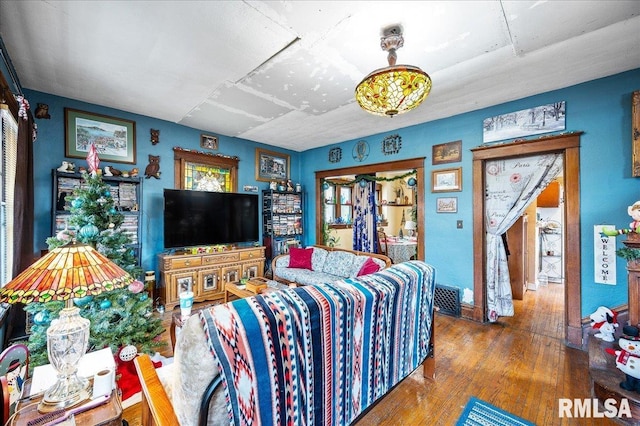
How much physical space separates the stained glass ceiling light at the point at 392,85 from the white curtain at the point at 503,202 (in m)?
2.04

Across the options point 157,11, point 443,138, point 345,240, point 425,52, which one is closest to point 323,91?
point 425,52

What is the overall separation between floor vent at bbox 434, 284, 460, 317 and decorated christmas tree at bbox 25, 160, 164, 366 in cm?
337

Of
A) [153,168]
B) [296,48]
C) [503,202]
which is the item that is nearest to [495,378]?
[503,202]

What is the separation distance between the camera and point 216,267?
3.93 metres

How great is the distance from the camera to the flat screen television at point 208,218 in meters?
3.67

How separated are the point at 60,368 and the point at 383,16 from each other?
2.63 m

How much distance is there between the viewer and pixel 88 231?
7.50ft

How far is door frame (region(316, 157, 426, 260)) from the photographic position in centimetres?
383

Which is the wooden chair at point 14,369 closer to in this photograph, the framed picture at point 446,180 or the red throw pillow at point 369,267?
the red throw pillow at point 369,267

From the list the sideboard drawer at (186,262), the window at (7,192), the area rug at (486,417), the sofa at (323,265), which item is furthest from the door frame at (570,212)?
the window at (7,192)

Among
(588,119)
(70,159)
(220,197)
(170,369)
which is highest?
(588,119)

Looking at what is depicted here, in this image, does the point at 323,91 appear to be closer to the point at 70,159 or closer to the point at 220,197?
the point at 220,197

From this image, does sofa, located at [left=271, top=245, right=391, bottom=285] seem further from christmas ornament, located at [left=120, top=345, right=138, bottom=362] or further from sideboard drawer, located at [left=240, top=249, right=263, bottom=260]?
christmas ornament, located at [left=120, top=345, right=138, bottom=362]

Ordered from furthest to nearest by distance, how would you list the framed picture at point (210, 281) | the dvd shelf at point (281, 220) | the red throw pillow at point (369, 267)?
the dvd shelf at point (281, 220), the framed picture at point (210, 281), the red throw pillow at point (369, 267)
